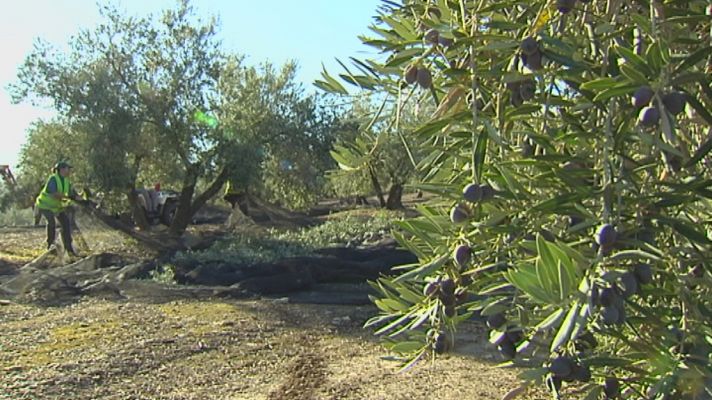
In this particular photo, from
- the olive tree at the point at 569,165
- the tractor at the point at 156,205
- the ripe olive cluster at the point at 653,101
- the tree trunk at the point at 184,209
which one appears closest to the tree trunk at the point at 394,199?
the tractor at the point at 156,205

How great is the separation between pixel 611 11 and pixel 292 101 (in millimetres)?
12929

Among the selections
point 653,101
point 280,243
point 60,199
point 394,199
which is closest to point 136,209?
point 60,199

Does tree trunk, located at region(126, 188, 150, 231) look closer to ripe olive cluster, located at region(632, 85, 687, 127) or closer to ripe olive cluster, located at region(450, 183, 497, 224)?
ripe olive cluster, located at region(450, 183, 497, 224)

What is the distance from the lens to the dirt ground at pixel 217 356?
404cm

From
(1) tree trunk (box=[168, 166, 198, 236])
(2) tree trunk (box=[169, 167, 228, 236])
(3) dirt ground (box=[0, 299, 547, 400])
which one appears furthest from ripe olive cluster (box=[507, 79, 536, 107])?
(1) tree trunk (box=[168, 166, 198, 236])

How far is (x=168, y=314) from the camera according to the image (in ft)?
20.8

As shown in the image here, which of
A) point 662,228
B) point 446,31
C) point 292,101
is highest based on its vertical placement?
point 292,101

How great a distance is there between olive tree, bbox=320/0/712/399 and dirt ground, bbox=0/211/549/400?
1.70m

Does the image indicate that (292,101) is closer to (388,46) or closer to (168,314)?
(168,314)

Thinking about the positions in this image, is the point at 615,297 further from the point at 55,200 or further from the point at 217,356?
the point at 55,200

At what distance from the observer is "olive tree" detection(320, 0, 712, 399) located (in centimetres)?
110

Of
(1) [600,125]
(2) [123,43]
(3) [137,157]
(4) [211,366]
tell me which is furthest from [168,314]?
(2) [123,43]

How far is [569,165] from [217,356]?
3977mm

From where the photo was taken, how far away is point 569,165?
1.31 metres
